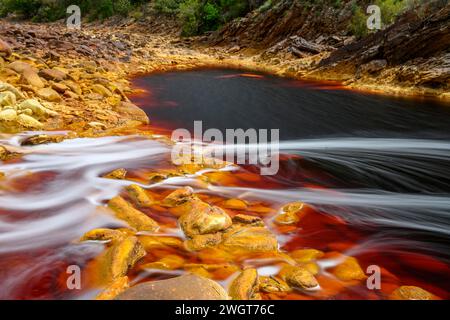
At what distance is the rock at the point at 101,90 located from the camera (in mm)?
10047

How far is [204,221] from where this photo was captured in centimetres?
397

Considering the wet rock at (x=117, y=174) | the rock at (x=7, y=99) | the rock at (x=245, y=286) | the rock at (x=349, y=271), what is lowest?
the rock at (x=349, y=271)

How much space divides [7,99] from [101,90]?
9.84 feet

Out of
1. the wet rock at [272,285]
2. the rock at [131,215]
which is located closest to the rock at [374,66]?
the rock at [131,215]

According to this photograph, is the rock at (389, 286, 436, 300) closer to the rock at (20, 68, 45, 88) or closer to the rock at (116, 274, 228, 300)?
the rock at (116, 274, 228, 300)

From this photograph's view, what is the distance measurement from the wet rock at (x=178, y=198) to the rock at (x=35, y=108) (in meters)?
4.44

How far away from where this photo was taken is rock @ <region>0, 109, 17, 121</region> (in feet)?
23.0

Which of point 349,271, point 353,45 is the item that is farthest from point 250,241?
point 353,45

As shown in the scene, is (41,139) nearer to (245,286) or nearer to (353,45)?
(245,286)

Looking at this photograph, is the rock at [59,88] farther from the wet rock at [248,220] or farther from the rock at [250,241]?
the rock at [250,241]

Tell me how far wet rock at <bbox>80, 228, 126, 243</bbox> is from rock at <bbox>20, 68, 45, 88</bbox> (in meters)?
6.53

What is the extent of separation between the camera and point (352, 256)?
3.84m
